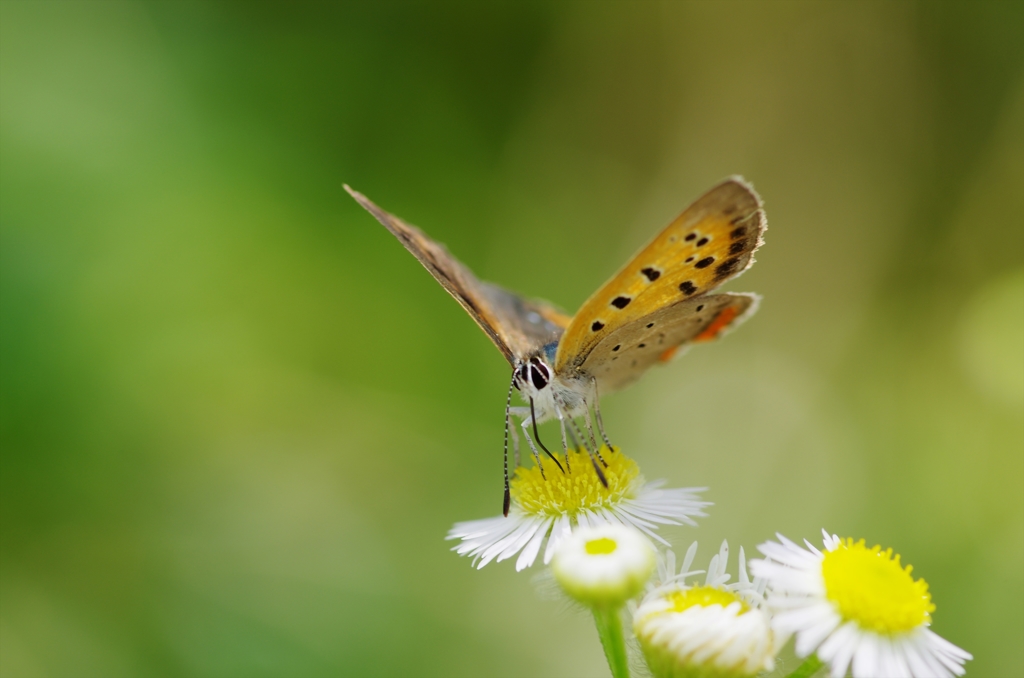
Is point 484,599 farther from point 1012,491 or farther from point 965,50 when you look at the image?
point 965,50

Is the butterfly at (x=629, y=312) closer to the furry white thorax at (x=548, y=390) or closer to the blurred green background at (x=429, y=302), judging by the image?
the furry white thorax at (x=548, y=390)

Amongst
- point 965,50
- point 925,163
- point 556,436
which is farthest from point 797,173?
point 556,436

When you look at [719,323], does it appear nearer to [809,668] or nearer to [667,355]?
[667,355]

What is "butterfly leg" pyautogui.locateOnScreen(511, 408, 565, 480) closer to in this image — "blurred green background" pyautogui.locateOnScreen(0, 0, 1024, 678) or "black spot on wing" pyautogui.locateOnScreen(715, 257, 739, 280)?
"black spot on wing" pyautogui.locateOnScreen(715, 257, 739, 280)

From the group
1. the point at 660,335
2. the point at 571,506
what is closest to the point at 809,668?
the point at 571,506

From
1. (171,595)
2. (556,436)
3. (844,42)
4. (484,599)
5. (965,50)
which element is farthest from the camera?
(844,42)

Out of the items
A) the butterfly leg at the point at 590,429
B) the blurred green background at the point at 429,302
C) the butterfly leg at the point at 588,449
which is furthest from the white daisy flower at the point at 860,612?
the blurred green background at the point at 429,302

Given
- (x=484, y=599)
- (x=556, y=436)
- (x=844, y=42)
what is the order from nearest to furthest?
(x=484, y=599) → (x=556, y=436) → (x=844, y=42)
